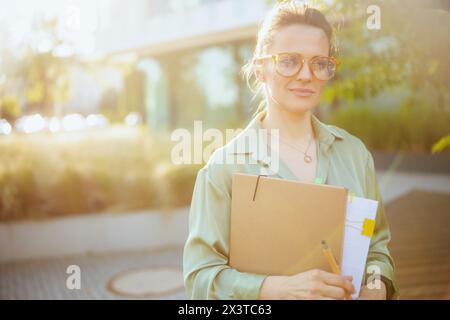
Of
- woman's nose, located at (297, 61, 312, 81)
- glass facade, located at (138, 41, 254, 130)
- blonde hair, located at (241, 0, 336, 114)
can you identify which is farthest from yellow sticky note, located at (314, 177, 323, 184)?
glass facade, located at (138, 41, 254, 130)

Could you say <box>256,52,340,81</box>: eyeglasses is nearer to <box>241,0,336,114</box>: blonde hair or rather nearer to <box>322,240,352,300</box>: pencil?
<box>241,0,336,114</box>: blonde hair

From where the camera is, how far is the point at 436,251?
4727 millimetres

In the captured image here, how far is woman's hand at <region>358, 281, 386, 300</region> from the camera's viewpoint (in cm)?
152

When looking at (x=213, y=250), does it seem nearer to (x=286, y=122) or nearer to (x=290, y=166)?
(x=290, y=166)

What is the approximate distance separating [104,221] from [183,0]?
404 inches

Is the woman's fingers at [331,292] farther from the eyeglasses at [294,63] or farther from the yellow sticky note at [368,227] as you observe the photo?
the eyeglasses at [294,63]

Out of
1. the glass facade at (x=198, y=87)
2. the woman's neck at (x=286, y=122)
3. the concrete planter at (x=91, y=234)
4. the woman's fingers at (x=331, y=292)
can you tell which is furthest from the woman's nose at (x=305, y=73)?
the glass facade at (x=198, y=87)

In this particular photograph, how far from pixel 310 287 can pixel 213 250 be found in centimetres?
33

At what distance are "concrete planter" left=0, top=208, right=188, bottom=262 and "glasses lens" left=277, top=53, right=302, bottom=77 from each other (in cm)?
450

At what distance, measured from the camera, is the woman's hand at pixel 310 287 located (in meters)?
1.39

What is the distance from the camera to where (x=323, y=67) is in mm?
1562

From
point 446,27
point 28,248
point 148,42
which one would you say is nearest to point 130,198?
point 28,248

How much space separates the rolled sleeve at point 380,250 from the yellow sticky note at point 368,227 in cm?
22

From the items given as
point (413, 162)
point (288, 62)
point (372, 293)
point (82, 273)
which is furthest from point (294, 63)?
point (413, 162)
